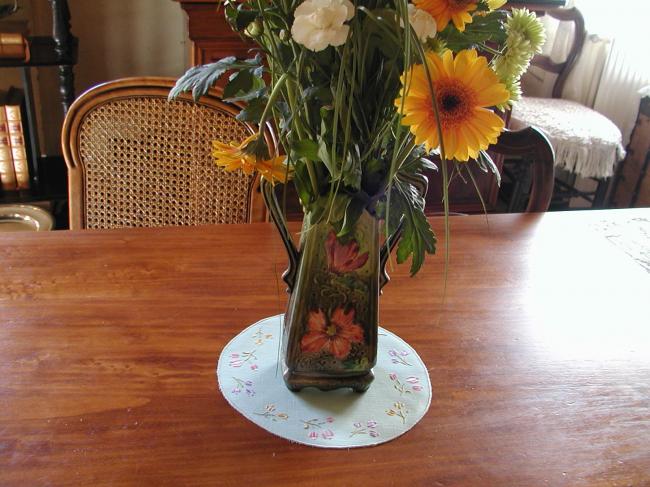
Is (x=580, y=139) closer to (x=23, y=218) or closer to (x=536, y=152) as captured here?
(x=536, y=152)

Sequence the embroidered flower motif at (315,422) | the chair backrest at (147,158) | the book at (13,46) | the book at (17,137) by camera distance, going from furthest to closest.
Answer: the book at (17,137) → the book at (13,46) → the chair backrest at (147,158) → the embroidered flower motif at (315,422)

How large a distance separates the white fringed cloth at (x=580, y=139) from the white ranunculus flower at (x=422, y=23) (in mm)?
1828

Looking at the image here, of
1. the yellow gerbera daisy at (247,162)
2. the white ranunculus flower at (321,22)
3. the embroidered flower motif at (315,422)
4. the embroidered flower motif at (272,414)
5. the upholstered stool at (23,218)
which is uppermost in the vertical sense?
the white ranunculus flower at (321,22)

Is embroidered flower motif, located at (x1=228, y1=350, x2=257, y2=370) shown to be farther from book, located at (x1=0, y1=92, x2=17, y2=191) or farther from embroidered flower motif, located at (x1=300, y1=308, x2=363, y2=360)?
book, located at (x1=0, y1=92, x2=17, y2=191)

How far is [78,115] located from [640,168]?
2.24 metres

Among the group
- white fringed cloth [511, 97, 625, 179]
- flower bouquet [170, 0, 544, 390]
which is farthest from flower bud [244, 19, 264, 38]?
white fringed cloth [511, 97, 625, 179]

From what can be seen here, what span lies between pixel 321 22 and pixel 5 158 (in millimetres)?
1786

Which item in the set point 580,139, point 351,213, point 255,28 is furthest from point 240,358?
point 580,139

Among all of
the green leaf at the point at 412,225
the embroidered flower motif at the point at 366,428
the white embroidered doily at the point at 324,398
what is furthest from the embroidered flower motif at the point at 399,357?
the green leaf at the point at 412,225

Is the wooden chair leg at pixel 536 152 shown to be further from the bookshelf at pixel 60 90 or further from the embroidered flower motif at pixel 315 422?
the bookshelf at pixel 60 90

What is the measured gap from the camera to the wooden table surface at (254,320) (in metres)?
0.62

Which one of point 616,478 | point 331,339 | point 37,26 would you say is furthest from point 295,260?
point 37,26

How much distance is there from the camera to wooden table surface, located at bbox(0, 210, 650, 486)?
0.62 m

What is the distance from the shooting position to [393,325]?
84cm
